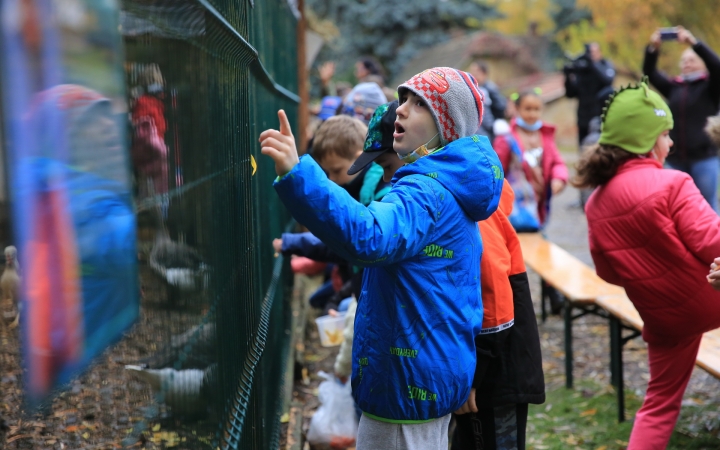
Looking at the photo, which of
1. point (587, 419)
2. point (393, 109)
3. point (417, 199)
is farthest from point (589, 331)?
point (417, 199)

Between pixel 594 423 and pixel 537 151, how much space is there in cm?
340

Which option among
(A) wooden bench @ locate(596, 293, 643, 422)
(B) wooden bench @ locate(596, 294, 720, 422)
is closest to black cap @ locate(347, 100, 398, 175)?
(B) wooden bench @ locate(596, 294, 720, 422)

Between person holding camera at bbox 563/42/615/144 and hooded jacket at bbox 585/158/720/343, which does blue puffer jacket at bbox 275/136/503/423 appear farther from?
person holding camera at bbox 563/42/615/144

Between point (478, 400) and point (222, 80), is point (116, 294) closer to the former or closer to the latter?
point (222, 80)

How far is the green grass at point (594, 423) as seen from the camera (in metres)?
4.70

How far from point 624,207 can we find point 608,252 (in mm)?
257

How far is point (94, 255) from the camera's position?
1.19 metres

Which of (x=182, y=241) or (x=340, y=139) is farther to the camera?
(x=340, y=139)

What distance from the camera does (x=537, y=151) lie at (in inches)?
307

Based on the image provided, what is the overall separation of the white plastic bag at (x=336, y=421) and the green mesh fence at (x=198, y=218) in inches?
46.7

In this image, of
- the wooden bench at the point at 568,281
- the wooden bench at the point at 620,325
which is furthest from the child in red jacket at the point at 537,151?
the wooden bench at the point at 620,325

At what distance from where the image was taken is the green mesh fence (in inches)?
58.8

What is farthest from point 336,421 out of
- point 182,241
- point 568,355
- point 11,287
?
point 11,287

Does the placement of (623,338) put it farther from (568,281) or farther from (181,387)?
(181,387)
